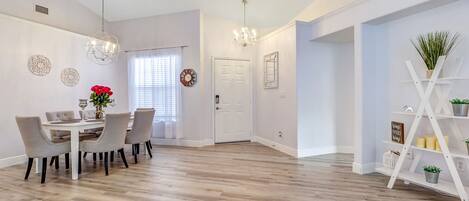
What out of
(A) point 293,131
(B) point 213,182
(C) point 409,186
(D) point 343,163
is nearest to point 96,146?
(B) point 213,182

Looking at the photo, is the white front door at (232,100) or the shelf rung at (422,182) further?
the white front door at (232,100)

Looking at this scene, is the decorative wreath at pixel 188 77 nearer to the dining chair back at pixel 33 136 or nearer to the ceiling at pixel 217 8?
the ceiling at pixel 217 8

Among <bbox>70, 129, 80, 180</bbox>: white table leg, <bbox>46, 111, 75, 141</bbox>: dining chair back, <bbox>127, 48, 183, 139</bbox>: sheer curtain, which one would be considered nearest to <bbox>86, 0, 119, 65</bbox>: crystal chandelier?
<bbox>127, 48, 183, 139</bbox>: sheer curtain

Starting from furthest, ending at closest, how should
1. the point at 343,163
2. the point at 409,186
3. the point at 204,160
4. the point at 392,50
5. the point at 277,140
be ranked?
the point at 277,140, the point at 204,160, the point at 343,163, the point at 392,50, the point at 409,186

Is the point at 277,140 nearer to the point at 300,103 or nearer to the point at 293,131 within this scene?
the point at 293,131

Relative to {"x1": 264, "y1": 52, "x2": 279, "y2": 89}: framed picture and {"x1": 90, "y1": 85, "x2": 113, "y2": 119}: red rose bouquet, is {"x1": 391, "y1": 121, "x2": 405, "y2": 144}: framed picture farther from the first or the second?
{"x1": 90, "y1": 85, "x2": 113, "y2": 119}: red rose bouquet

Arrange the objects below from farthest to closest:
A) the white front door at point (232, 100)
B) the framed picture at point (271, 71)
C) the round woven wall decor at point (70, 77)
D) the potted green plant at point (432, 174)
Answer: the white front door at point (232, 100)
the framed picture at point (271, 71)
the round woven wall decor at point (70, 77)
the potted green plant at point (432, 174)

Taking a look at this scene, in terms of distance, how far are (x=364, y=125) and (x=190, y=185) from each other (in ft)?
8.09

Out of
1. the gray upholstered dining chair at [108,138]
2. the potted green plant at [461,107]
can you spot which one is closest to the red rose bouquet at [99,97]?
the gray upholstered dining chair at [108,138]

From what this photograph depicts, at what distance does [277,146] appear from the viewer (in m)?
5.34

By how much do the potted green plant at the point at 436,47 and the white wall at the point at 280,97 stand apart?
6.58 ft

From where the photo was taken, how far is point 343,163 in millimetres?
4195

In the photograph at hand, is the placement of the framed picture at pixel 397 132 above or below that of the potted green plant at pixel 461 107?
below

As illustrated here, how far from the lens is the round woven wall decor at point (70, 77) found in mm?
5166
